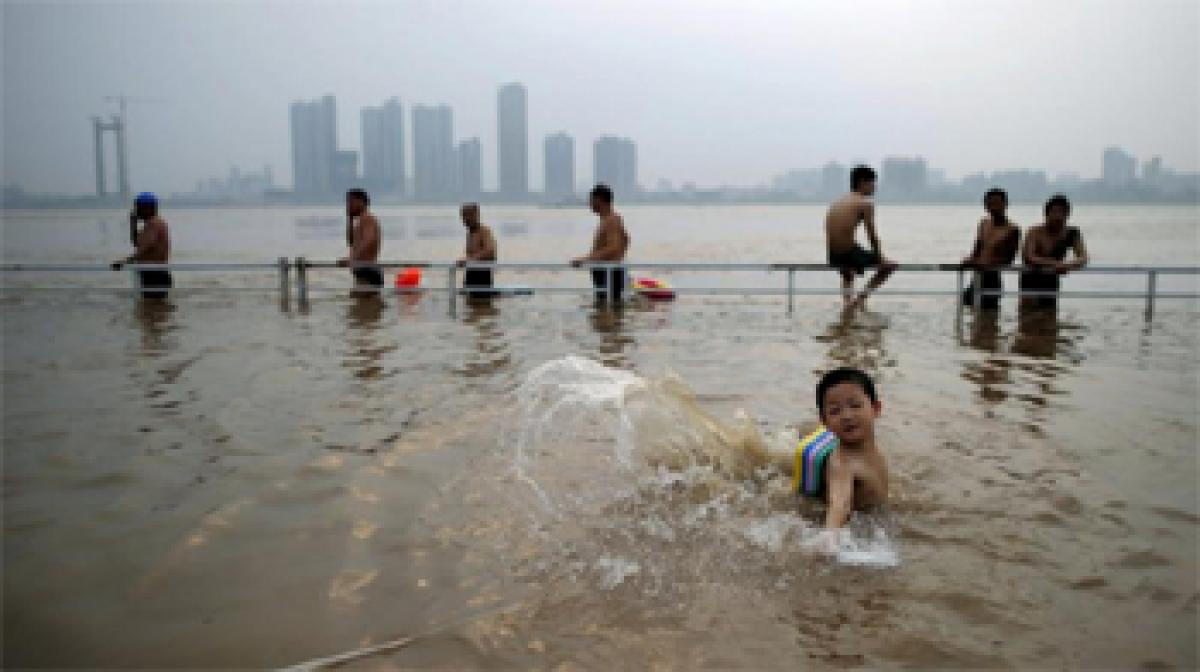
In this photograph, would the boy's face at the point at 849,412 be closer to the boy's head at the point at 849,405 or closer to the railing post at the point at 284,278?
the boy's head at the point at 849,405

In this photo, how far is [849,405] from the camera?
3881 millimetres

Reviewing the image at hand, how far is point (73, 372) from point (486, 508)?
16.5 feet

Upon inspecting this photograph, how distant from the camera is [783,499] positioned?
4336mm

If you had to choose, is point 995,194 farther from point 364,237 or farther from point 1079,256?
point 364,237

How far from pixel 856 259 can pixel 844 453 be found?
25.0 feet

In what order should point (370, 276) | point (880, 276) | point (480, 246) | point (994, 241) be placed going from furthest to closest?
point (480, 246) < point (370, 276) < point (994, 241) < point (880, 276)

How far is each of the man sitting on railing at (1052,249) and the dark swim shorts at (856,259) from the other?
6.57ft

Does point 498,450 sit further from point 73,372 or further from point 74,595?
point 73,372

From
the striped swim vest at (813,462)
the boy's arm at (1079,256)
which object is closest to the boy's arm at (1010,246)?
the boy's arm at (1079,256)

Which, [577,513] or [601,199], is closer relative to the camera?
[577,513]

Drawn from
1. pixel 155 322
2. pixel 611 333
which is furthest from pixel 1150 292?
pixel 155 322

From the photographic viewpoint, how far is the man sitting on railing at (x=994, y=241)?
1124 centimetres

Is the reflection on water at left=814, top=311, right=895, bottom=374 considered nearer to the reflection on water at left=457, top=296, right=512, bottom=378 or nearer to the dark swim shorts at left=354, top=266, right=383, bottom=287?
the reflection on water at left=457, top=296, right=512, bottom=378

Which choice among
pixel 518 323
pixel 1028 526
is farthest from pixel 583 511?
pixel 518 323
